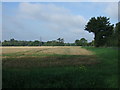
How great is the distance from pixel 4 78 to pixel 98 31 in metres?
44.4

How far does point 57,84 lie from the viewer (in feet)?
19.2

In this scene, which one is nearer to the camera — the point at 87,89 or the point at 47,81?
the point at 87,89

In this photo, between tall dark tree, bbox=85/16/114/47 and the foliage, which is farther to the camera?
the foliage

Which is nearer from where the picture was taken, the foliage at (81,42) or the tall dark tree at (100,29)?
the tall dark tree at (100,29)

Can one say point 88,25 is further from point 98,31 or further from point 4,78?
point 4,78

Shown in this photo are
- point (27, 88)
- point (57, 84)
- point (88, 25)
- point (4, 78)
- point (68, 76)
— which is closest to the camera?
point (27, 88)

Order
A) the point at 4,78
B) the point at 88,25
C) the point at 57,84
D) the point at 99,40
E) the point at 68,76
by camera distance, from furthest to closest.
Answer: the point at 88,25
the point at 99,40
the point at 68,76
the point at 4,78
the point at 57,84

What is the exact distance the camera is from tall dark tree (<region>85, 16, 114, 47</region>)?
46156 mm

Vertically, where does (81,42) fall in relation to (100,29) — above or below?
below

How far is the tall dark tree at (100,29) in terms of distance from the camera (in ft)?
151

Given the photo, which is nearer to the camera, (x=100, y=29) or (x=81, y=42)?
(x=100, y=29)

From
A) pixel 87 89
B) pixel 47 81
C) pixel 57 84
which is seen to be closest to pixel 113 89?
pixel 87 89

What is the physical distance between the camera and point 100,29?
48.3 meters

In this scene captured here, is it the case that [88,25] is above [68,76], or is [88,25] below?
above
